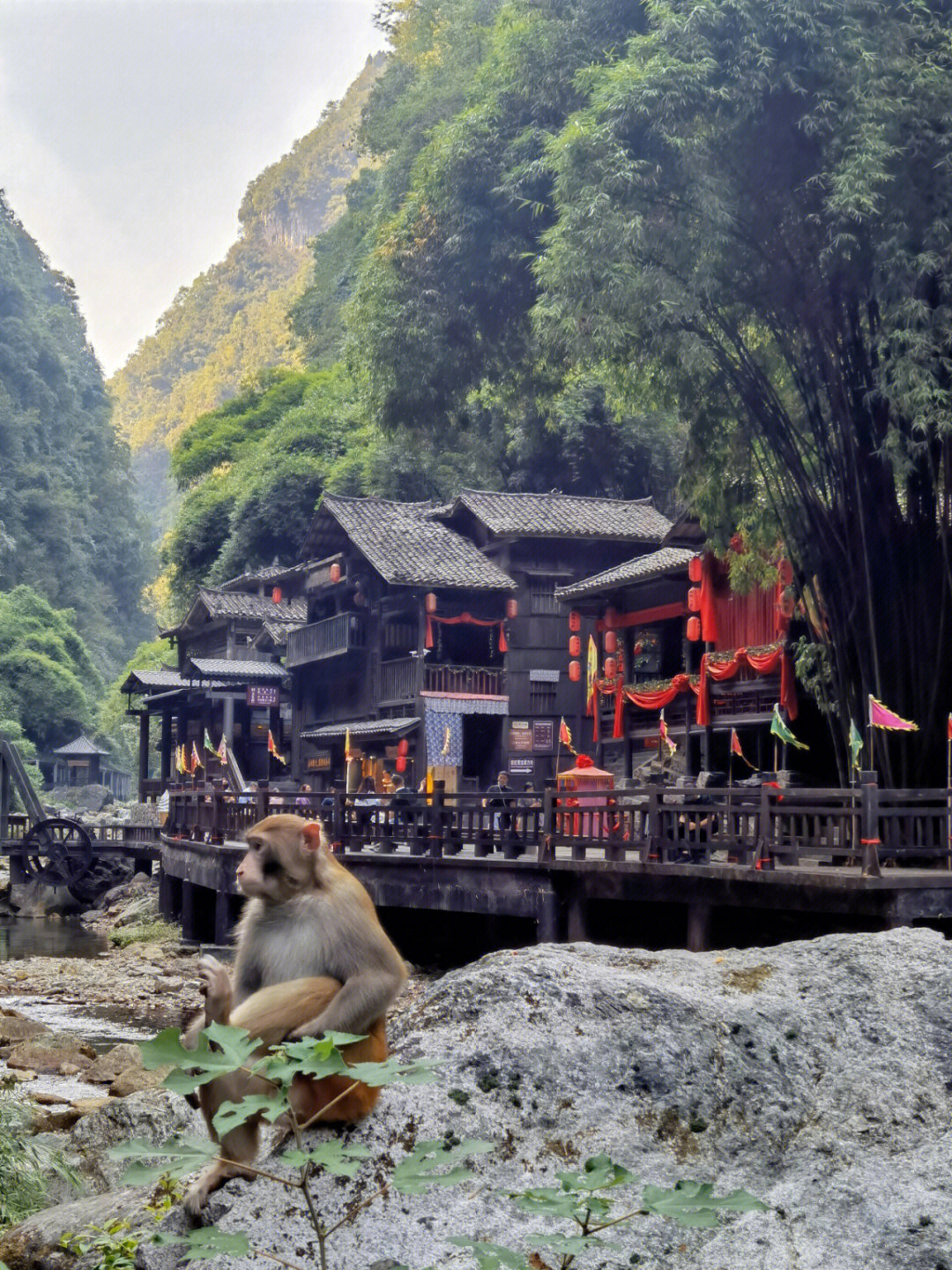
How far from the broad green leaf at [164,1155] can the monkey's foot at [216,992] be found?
89cm

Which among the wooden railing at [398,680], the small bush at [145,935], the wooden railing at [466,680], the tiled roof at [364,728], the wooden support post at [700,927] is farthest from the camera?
the wooden railing at [398,680]

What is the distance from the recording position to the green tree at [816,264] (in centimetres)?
1550

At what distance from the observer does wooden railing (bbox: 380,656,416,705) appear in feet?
110

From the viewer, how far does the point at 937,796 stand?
43.2 feet

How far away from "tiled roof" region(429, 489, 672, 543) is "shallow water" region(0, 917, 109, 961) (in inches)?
509

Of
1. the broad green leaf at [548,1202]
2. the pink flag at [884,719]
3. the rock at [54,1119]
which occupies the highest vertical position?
the pink flag at [884,719]

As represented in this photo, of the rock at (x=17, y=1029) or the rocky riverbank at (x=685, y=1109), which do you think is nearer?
the rocky riverbank at (x=685, y=1109)

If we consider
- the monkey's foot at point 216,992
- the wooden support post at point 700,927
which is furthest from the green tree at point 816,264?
the monkey's foot at point 216,992

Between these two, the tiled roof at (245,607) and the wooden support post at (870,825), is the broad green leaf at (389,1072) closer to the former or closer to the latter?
the wooden support post at (870,825)

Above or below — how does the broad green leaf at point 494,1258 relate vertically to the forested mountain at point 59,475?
below

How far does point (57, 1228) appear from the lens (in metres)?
4.32

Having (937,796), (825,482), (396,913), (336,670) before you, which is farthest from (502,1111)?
(336,670)

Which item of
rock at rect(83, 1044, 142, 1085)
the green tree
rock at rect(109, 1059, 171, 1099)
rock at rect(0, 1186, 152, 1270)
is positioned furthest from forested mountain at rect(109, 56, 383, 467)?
rock at rect(0, 1186, 152, 1270)

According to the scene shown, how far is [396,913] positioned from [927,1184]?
Answer: 16832 millimetres
